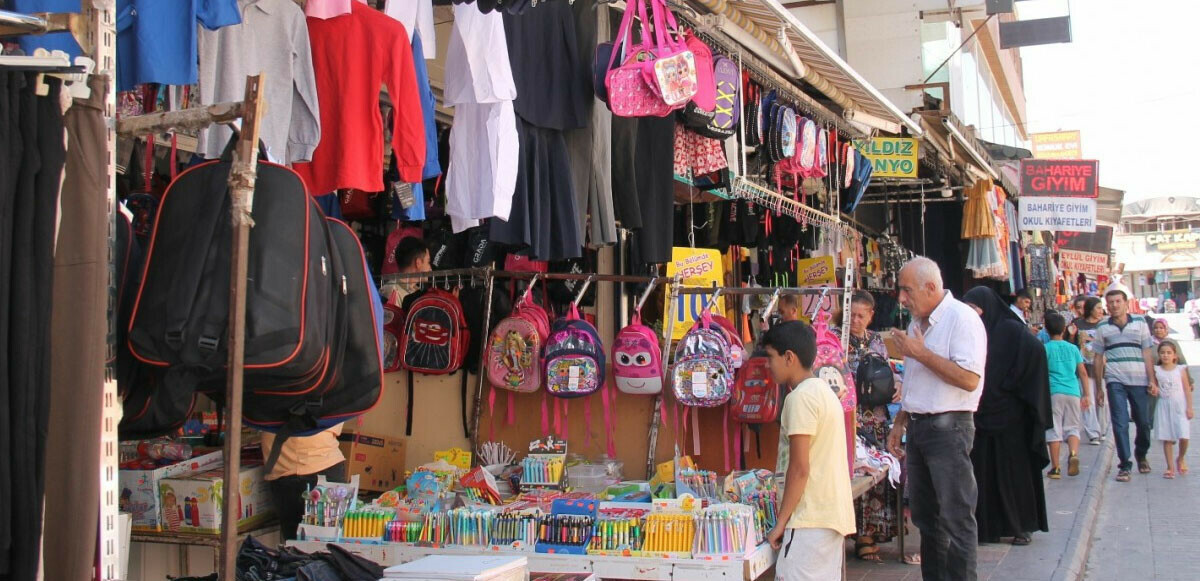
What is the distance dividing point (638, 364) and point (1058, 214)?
1236 cm

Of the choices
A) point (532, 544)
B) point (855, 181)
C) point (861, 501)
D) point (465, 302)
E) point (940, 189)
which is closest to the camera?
point (532, 544)

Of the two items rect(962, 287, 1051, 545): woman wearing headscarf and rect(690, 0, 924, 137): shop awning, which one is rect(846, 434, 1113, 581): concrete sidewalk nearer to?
rect(962, 287, 1051, 545): woman wearing headscarf

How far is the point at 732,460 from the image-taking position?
18.7 feet

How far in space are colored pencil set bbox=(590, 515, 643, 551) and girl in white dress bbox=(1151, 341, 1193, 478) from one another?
9.30 meters

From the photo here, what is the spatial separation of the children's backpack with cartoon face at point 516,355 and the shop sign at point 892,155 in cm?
510

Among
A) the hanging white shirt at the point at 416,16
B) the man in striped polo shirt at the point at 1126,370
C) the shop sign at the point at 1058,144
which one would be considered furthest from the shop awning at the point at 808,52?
the shop sign at the point at 1058,144

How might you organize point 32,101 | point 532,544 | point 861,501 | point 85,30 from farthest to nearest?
point 861,501 → point 532,544 → point 85,30 → point 32,101

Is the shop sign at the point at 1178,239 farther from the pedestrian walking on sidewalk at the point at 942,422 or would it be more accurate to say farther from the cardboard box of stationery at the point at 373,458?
the cardboard box of stationery at the point at 373,458

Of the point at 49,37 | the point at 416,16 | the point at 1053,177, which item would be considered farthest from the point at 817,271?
the point at 1053,177

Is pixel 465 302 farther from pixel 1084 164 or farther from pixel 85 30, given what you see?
pixel 1084 164

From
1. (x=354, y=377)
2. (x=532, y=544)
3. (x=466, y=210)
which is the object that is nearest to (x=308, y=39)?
(x=466, y=210)

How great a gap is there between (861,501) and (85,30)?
259 inches

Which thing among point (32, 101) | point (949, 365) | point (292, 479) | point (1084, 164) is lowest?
point (292, 479)

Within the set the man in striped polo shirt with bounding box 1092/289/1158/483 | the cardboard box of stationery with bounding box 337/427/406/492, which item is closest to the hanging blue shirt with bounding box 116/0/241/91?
the cardboard box of stationery with bounding box 337/427/406/492
